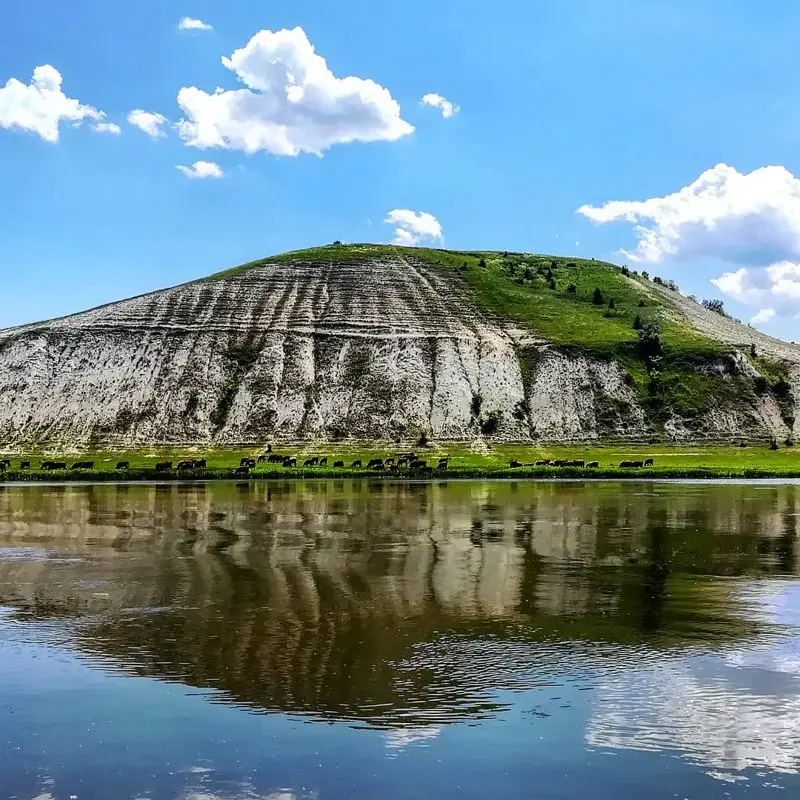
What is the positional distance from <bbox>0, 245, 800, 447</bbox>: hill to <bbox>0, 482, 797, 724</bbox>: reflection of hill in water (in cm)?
6012

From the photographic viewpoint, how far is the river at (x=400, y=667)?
1042cm

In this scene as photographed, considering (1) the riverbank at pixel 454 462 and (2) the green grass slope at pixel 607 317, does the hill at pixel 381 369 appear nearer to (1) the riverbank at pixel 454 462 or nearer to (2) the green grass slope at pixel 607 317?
(2) the green grass slope at pixel 607 317

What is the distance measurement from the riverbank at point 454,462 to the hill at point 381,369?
4.95 metres

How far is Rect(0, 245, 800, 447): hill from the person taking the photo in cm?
10312

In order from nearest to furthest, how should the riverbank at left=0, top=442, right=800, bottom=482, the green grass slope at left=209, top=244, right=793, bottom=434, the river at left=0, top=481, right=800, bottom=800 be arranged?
the river at left=0, top=481, right=800, bottom=800 < the riverbank at left=0, top=442, right=800, bottom=482 < the green grass slope at left=209, top=244, right=793, bottom=434

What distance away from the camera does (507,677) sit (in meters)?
14.1

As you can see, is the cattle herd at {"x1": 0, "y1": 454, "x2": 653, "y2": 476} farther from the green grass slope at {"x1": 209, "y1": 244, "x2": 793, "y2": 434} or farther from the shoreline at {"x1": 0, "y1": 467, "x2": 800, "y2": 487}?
the green grass slope at {"x1": 209, "y1": 244, "x2": 793, "y2": 434}

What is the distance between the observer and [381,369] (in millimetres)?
112812

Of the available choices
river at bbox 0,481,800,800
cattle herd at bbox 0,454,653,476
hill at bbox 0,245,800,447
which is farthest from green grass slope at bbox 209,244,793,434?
river at bbox 0,481,800,800

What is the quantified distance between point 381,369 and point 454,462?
33203mm

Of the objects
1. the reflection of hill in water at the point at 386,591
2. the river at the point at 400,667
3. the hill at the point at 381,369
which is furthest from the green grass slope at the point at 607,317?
the river at the point at 400,667

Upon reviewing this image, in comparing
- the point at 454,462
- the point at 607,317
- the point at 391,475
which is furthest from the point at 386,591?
the point at 607,317

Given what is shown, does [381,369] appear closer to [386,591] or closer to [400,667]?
[386,591]

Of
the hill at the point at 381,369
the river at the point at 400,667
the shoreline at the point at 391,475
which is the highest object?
the hill at the point at 381,369
